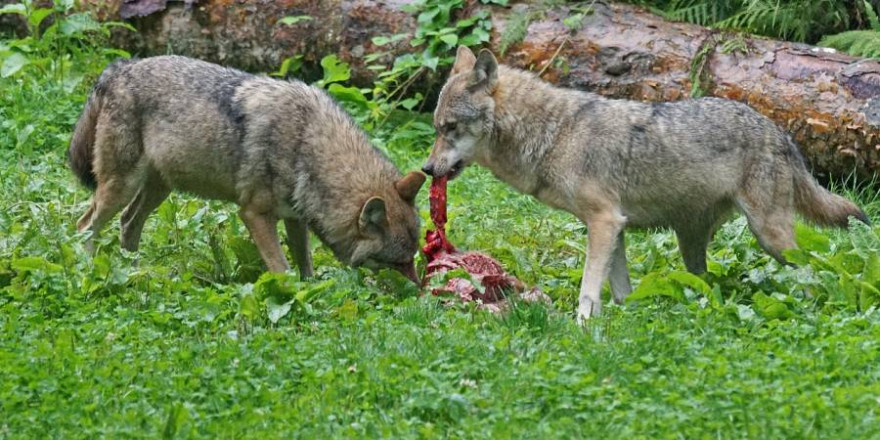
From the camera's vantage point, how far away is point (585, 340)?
639cm

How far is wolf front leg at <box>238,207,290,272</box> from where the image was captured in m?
8.32

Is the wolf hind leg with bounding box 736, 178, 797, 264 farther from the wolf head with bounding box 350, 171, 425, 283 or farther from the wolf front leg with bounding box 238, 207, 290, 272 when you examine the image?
the wolf front leg with bounding box 238, 207, 290, 272

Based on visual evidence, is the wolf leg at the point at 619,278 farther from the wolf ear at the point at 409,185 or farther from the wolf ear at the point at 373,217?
the wolf ear at the point at 373,217

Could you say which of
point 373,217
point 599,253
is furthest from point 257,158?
point 599,253

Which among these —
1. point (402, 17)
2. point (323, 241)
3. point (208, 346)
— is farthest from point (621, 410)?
point (402, 17)

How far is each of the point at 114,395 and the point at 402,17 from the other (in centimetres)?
685

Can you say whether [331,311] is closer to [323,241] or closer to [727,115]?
[323,241]

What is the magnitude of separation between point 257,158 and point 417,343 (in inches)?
94.9

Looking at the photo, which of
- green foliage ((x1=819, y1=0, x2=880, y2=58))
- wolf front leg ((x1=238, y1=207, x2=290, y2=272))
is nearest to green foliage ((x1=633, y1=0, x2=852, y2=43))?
green foliage ((x1=819, y1=0, x2=880, y2=58))

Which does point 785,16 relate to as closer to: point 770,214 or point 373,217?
point 770,214

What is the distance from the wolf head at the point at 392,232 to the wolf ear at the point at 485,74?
25.4 inches

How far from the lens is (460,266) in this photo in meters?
8.06

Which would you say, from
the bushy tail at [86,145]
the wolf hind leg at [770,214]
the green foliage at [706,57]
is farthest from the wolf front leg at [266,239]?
the green foliage at [706,57]

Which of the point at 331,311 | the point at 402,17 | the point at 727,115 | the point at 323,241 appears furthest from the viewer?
the point at 402,17
